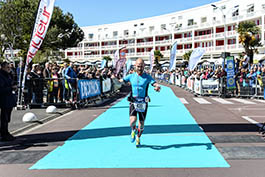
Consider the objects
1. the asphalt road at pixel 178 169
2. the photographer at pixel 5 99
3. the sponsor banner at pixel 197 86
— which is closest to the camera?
the asphalt road at pixel 178 169

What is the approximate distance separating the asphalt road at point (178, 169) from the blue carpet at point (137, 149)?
0.21 metres

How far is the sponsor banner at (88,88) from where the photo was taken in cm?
1292

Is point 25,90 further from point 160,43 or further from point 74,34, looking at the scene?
point 160,43

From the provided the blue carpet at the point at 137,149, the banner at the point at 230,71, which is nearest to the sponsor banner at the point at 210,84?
the banner at the point at 230,71

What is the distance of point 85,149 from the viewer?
20.3ft

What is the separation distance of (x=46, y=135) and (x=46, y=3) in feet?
16.7

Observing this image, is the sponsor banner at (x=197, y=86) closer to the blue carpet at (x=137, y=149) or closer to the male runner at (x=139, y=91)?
the blue carpet at (x=137, y=149)

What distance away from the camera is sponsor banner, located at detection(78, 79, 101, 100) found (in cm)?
1292

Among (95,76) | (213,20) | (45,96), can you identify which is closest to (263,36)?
(213,20)

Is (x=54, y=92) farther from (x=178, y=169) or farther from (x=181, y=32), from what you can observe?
(x=181, y=32)

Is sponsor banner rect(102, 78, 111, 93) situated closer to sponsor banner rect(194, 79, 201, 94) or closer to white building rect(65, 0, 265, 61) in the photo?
sponsor banner rect(194, 79, 201, 94)

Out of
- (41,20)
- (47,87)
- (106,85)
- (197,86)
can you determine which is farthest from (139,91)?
(197,86)

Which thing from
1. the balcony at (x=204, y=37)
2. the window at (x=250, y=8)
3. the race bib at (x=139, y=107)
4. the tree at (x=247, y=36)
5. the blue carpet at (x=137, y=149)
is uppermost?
the window at (x=250, y=8)

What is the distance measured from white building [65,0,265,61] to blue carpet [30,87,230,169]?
3908cm
